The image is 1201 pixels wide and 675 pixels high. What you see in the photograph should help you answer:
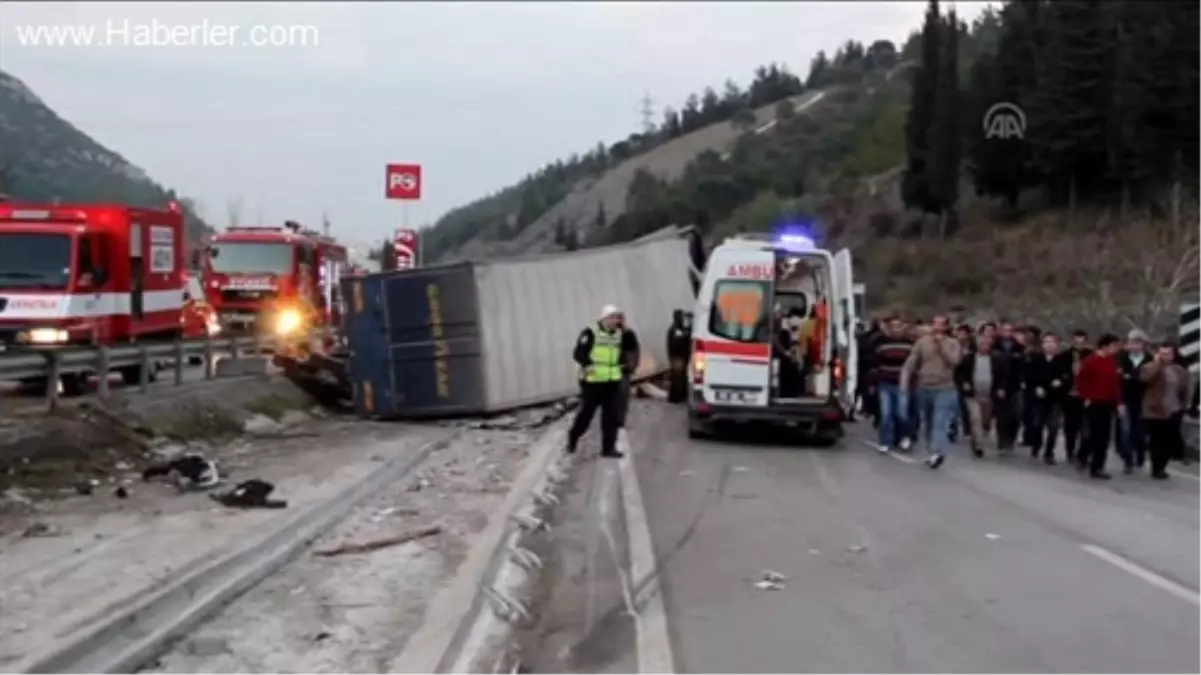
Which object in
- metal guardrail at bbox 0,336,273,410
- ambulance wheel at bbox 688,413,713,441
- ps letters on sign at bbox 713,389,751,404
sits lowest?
ambulance wheel at bbox 688,413,713,441

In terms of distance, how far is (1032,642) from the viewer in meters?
7.90

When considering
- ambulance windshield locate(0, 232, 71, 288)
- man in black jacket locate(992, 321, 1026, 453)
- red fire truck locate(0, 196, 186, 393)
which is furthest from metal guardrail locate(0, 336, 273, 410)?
man in black jacket locate(992, 321, 1026, 453)

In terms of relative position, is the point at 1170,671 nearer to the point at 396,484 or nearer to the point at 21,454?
the point at 396,484

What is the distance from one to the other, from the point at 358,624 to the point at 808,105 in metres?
177

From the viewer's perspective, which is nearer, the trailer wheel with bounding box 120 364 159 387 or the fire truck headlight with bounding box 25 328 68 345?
the fire truck headlight with bounding box 25 328 68 345

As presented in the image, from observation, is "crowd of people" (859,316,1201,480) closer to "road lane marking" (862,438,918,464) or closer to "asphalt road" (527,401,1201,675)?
"road lane marking" (862,438,918,464)

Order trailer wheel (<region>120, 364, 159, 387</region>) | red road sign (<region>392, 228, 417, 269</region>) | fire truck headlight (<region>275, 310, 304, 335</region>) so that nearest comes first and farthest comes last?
trailer wheel (<region>120, 364, 159, 387</region>)
red road sign (<region>392, 228, 417, 269</region>)
fire truck headlight (<region>275, 310, 304, 335</region>)

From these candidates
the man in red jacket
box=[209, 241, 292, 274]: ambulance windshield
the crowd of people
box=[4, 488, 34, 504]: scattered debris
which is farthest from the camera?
box=[209, 241, 292, 274]: ambulance windshield

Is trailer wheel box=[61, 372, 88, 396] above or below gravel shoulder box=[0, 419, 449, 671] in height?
above

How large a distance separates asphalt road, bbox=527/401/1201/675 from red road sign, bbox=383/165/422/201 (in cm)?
829

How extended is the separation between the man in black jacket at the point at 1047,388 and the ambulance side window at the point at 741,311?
342cm

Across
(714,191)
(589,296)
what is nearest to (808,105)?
(714,191)

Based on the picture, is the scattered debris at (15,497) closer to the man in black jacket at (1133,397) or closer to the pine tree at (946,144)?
the man in black jacket at (1133,397)

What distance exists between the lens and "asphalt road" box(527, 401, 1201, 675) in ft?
24.8
